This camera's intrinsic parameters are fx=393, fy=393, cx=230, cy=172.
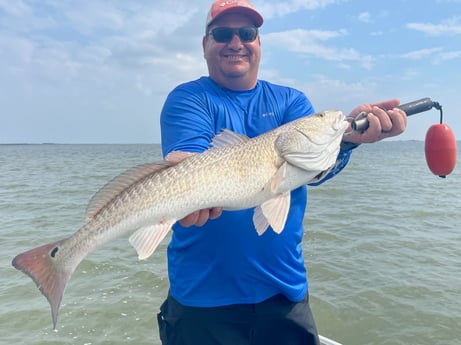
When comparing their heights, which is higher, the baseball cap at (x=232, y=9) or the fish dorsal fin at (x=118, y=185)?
the baseball cap at (x=232, y=9)

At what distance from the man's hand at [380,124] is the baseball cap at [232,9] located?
1321 millimetres

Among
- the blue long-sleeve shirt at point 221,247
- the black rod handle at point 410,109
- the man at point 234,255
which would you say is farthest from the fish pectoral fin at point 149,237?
the black rod handle at point 410,109

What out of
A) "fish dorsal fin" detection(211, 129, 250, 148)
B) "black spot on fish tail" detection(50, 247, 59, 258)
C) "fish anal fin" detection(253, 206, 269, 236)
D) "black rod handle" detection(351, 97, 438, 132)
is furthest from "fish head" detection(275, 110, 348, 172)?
"black spot on fish tail" detection(50, 247, 59, 258)

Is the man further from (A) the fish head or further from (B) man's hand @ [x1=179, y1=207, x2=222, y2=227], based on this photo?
(A) the fish head

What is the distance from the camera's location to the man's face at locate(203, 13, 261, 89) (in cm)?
349

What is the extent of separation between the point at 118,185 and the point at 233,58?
1.53m

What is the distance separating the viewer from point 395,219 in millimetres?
12648

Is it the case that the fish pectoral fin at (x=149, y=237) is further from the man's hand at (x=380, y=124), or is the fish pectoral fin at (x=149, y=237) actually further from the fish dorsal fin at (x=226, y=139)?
the man's hand at (x=380, y=124)

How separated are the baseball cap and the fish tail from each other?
240 cm

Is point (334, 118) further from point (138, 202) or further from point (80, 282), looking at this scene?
point (80, 282)

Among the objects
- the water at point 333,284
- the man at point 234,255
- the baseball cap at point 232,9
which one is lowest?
the water at point 333,284

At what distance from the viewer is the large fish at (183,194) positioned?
2766 mm

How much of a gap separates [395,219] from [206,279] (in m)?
11.0

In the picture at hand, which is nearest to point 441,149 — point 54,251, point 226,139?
point 226,139
